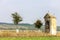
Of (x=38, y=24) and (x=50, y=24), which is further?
(x=38, y=24)

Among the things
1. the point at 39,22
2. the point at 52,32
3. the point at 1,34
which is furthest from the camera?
the point at 39,22

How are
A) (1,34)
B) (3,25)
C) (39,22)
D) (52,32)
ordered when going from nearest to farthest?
(1,34), (52,32), (39,22), (3,25)

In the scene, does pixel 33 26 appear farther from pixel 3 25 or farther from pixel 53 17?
pixel 53 17

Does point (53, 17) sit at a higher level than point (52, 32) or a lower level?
higher

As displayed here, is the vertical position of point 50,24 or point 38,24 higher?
point 50,24

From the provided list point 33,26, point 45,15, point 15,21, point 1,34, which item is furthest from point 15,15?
point 1,34

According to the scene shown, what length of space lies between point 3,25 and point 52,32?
16629 mm

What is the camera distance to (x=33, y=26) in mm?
50094

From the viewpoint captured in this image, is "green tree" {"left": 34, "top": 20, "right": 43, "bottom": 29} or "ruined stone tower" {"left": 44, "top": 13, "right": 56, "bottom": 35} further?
"green tree" {"left": 34, "top": 20, "right": 43, "bottom": 29}

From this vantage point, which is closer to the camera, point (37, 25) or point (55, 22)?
point (55, 22)

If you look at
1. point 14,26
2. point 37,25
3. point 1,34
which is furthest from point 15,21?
point 1,34

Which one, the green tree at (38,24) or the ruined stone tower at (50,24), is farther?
the green tree at (38,24)

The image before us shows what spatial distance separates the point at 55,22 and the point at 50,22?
0.82m

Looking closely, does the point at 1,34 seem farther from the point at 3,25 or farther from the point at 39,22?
the point at 3,25
